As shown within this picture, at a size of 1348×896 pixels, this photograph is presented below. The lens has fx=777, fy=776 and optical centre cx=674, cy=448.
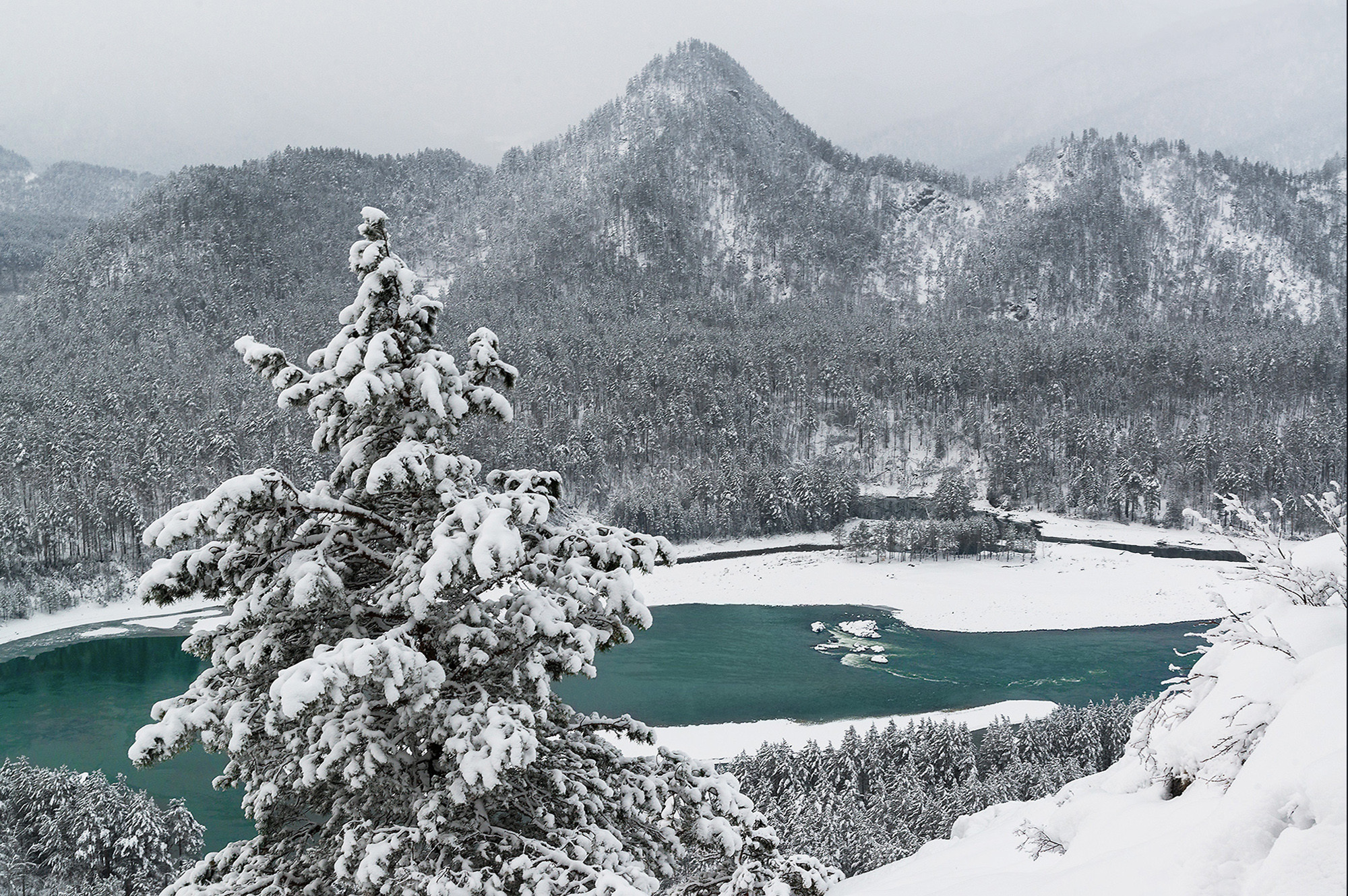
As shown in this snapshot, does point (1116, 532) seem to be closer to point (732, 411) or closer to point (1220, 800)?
point (732, 411)

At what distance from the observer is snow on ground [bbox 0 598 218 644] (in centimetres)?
6334

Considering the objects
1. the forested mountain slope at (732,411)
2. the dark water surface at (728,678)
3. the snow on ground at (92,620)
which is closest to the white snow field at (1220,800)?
the dark water surface at (728,678)

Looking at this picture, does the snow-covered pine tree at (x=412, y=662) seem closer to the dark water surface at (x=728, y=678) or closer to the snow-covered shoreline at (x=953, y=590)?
the dark water surface at (x=728, y=678)

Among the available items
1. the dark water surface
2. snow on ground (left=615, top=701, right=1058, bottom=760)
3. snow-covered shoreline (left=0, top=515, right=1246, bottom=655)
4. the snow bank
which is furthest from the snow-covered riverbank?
snow on ground (left=615, top=701, right=1058, bottom=760)

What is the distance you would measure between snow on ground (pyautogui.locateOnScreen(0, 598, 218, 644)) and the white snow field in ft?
231

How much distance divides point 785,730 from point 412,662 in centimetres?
4169

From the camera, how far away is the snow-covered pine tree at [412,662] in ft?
19.0

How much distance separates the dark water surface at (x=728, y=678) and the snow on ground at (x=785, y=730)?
1.08m

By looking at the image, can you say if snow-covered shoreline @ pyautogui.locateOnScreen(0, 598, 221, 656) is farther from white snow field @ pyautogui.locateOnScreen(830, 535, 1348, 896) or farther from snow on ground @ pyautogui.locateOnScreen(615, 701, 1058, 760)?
white snow field @ pyautogui.locateOnScreen(830, 535, 1348, 896)

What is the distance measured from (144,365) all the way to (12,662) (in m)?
96.7

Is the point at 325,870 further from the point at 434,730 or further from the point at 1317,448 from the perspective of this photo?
the point at 1317,448

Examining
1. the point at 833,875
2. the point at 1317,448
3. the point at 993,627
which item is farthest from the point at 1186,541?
the point at 833,875

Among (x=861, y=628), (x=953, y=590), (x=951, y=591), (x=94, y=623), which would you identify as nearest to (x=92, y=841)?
(x=94, y=623)

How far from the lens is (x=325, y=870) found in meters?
6.47
